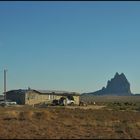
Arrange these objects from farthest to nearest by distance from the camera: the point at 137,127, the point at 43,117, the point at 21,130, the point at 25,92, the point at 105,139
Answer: the point at 25,92 < the point at 43,117 < the point at 137,127 < the point at 21,130 < the point at 105,139

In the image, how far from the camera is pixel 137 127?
27109mm

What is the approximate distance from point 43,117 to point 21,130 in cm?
1126

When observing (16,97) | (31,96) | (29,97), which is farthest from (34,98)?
(16,97)

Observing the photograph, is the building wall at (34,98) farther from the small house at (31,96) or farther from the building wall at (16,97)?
the building wall at (16,97)

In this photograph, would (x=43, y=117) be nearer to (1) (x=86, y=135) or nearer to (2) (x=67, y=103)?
(1) (x=86, y=135)

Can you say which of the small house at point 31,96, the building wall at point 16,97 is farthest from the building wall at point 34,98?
the building wall at point 16,97

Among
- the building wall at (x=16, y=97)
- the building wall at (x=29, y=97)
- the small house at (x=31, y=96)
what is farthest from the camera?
the building wall at (x=16, y=97)

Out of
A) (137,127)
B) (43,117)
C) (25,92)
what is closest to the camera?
(137,127)

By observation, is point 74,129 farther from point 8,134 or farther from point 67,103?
point 67,103

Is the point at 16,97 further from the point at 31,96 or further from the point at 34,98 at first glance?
the point at 34,98

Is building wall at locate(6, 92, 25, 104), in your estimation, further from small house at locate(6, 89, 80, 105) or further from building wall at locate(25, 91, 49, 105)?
building wall at locate(25, 91, 49, 105)

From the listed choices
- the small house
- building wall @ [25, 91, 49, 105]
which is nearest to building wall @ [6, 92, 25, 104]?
the small house

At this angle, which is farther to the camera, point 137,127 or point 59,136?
point 137,127

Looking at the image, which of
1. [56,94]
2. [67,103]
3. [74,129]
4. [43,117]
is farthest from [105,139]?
[56,94]
